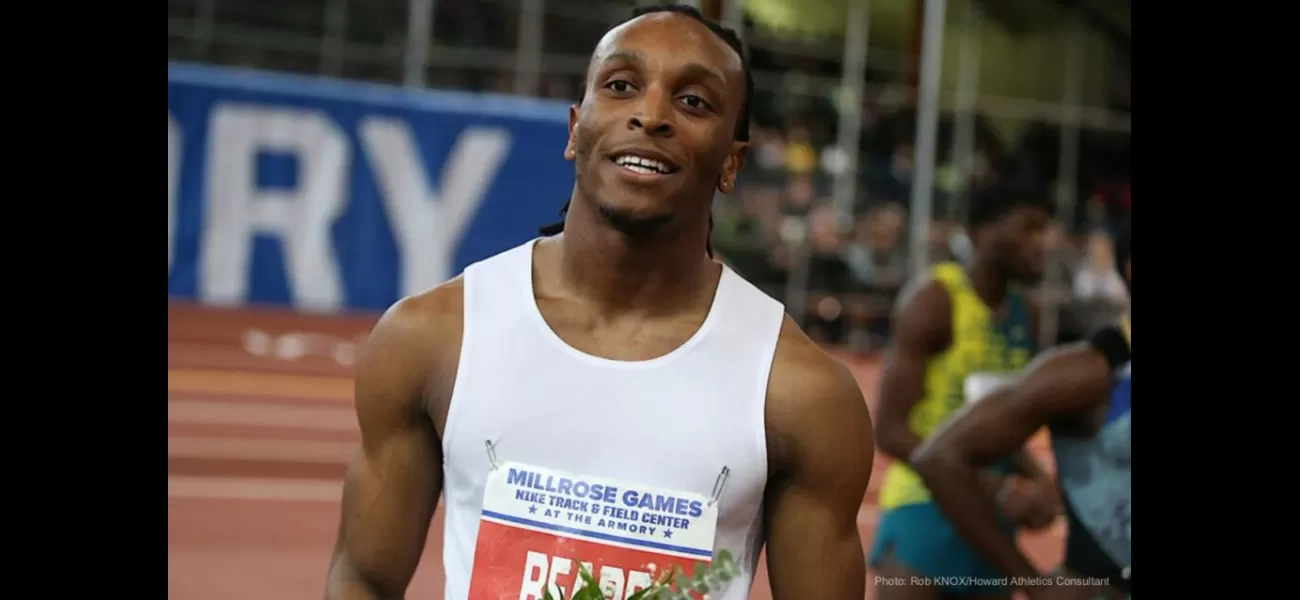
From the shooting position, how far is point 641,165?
7.55ft

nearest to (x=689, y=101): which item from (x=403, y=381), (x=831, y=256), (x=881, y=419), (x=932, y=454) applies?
(x=403, y=381)

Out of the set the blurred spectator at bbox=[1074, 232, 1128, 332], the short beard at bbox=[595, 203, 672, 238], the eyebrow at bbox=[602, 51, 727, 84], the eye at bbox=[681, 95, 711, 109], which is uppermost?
the eyebrow at bbox=[602, 51, 727, 84]

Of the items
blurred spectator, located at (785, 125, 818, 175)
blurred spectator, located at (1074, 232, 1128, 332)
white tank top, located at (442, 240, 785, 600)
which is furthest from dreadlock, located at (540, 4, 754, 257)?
blurred spectator, located at (785, 125, 818, 175)

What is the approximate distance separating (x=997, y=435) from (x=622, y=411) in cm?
172

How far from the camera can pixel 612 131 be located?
231 centimetres

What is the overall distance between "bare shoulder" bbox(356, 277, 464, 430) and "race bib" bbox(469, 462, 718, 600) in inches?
6.4

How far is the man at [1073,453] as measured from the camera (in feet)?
11.9

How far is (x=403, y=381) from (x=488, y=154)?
9190 mm

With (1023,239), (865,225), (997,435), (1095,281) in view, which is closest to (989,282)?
(1023,239)

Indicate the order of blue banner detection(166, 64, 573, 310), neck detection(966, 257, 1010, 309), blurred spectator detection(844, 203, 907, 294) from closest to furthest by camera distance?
neck detection(966, 257, 1010, 309) → blue banner detection(166, 64, 573, 310) → blurred spectator detection(844, 203, 907, 294)

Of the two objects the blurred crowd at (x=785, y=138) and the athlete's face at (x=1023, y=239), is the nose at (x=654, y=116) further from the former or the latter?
the blurred crowd at (x=785, y=138)

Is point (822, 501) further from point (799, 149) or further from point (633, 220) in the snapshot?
point (799, 149)

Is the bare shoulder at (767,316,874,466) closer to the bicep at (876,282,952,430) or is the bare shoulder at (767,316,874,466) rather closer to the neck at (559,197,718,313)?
the neck at (559,197,718,313)

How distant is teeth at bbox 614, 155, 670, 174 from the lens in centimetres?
230
